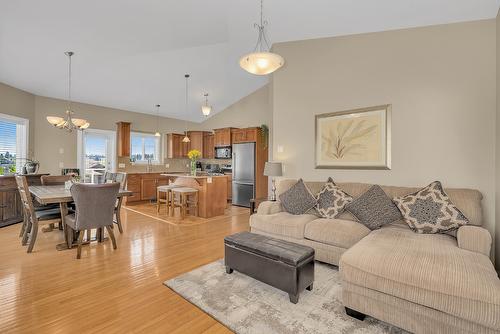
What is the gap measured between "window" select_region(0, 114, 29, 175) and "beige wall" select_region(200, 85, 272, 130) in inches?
187

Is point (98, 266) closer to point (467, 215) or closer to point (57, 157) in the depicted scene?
point (467, 215)

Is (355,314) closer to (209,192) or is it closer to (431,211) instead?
(431,211)

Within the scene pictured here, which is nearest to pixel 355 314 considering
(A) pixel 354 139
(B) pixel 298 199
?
(B) pixel 298 199

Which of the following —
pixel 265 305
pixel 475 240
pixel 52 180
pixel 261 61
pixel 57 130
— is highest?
pixel 261 61

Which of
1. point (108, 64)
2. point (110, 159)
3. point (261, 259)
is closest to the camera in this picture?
point (261, 259)

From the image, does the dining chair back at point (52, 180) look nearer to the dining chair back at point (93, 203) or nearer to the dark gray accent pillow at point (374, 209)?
the dining chair back at point (93, 203)

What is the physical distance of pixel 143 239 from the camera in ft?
12.2

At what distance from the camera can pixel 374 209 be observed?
9.50ft

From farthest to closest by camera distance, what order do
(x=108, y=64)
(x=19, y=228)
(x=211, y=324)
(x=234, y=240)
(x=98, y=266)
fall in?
(x=108, y=64) < (x=19, y=228) < (x=98, y=266) < (x=234, y=240) < (x=211, y=324)

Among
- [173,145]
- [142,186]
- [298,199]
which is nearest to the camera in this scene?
[298,199]

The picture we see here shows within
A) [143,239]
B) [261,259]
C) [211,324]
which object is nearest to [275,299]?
[261,259]

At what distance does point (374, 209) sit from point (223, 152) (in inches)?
203

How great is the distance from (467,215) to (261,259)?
2.17 metres

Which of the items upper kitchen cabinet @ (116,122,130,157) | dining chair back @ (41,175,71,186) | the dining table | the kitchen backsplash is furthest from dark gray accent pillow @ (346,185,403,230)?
upper kitchen cabinet @ (116,122,130,157)
